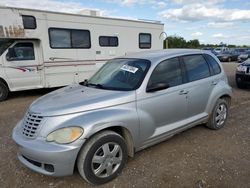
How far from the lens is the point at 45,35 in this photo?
814cm

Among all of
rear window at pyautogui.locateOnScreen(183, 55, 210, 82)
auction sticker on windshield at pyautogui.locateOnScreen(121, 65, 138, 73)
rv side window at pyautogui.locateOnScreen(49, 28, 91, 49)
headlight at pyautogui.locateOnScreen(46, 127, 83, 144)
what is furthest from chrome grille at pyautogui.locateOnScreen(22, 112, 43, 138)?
rv side window at pyautogui.locateOnScreen(49, 28, 91, 49)

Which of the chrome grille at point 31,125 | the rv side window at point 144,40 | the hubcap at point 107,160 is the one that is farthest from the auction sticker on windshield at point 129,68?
the rv side window at point 144,40

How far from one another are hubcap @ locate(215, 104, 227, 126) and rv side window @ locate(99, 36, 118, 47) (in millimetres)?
6085

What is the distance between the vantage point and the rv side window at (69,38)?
8383 millimetres

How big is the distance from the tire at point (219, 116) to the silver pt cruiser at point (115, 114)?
0.20 m

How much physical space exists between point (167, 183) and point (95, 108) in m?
1.40

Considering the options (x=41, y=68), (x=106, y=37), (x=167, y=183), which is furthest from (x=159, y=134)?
(x=106, y=37)

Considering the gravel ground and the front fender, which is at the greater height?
the front fender

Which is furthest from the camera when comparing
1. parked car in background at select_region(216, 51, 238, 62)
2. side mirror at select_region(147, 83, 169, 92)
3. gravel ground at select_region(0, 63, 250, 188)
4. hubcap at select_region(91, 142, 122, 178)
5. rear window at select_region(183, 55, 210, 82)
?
parked car in background at select_region(216, 51, 238, 62)

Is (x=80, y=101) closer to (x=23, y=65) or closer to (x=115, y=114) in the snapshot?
(x=115, y=114)

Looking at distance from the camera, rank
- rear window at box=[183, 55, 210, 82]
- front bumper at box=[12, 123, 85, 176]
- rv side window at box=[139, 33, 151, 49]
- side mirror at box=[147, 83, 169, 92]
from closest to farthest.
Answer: front bumper at box=[12, 123, 85, 176], side mirror at box=[147, 83, 169, 92], rear window at box=[183, 55, 210, 82], rv side window at box=[139, 33, 151, 49]

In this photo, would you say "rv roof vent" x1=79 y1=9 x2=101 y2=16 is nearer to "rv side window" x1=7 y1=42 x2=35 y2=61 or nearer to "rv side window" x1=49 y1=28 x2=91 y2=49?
"rv side window" x1=49 y1=28 x2=91 y2=49

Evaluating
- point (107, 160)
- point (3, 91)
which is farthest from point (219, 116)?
point (3, 91)

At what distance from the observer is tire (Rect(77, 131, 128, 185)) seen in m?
2.93
